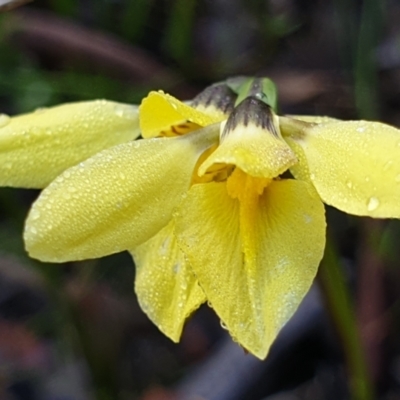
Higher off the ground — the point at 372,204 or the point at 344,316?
the point at 372,204

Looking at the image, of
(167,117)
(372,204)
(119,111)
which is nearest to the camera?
(372,204)

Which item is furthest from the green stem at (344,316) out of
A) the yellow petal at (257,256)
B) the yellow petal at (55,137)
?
the yellow petal at (55,137)

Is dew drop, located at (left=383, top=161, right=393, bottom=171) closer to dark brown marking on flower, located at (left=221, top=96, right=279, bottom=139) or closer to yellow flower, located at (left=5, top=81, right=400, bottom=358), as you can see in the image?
yellow flower, located at (left=5, top=81, right=400, bottom=358)

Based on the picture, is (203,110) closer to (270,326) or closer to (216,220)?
(216,220)

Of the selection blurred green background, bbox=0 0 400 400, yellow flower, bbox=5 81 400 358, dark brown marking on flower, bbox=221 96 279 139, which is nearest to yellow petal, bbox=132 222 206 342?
yellow flower, bbox=5 81 400 358

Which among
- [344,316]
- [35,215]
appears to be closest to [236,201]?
[35,215]

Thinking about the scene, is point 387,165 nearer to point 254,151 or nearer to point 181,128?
point 254,151
